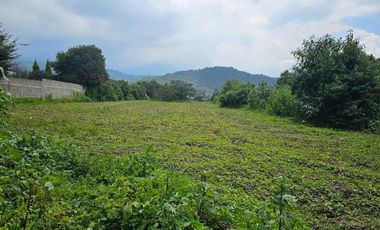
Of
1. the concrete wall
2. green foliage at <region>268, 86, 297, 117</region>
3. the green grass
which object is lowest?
the green grass

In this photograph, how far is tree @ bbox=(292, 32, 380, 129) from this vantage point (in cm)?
1212

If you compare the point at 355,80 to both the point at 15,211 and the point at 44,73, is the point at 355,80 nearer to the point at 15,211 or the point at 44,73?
the point at 15,211

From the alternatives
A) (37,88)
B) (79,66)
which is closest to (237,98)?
(37,88)

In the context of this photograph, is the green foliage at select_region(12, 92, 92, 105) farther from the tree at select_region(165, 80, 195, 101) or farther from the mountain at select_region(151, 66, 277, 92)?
the mountain at select_region(151, 66, 277, 92)

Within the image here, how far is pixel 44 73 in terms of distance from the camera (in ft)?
94.3

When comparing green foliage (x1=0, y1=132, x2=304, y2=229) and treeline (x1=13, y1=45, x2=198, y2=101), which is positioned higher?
treeline (x1=13, y1=45, x2=198, y2=101)

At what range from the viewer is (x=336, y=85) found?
12320 mm

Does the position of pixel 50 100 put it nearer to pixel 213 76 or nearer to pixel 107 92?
pixel 107 92

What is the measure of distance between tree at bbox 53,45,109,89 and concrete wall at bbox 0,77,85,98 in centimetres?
370

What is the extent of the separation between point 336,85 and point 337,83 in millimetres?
123

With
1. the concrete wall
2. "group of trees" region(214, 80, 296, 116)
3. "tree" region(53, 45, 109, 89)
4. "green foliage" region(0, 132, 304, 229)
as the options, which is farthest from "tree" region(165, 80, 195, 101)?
"green foliage" region(0, 132, 304, 229)

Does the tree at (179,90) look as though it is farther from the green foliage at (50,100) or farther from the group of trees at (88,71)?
the green foliage at (50,100)

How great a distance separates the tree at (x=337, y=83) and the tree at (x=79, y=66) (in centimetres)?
2361

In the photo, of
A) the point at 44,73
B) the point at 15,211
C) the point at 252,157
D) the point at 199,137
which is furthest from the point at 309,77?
the point at 44,73
